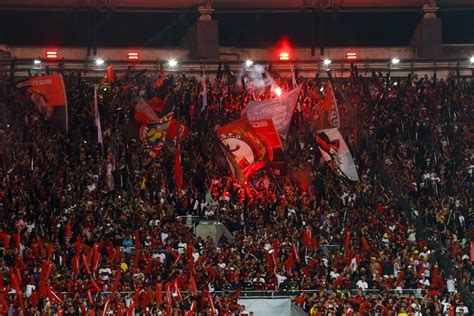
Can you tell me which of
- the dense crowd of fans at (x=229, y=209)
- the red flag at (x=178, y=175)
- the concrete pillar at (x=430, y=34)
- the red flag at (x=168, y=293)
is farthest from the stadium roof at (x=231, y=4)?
the red flag at (x=168, y=293)

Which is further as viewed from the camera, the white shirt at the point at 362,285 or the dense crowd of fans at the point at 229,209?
the white shirt at the point at 362,285

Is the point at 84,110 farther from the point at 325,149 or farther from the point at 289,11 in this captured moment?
the point at 289,11

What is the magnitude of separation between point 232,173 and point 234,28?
1444 cm

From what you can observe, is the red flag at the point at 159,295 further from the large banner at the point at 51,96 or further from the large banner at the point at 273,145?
the large banner at the point at 51,96

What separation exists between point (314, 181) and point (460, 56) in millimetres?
14089

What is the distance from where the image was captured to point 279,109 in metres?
41.8

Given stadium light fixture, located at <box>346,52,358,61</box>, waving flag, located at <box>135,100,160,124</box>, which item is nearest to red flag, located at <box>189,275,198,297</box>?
waving flag, located at <box>135,100,160,124</box>

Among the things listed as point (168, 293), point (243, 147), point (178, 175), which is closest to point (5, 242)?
point (168, 293)

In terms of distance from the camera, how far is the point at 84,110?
43.6 m

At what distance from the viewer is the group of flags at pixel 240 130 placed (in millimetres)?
40594

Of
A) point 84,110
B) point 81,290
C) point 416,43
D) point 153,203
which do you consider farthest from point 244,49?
point 81,290

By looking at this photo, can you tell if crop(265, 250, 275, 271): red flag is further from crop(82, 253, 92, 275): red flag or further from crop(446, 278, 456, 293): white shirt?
crop(82, 253, 92, 275): red flag

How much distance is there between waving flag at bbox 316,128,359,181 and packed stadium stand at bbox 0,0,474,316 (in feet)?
0.15

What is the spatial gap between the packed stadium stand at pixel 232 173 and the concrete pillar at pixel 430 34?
0.28 ft
